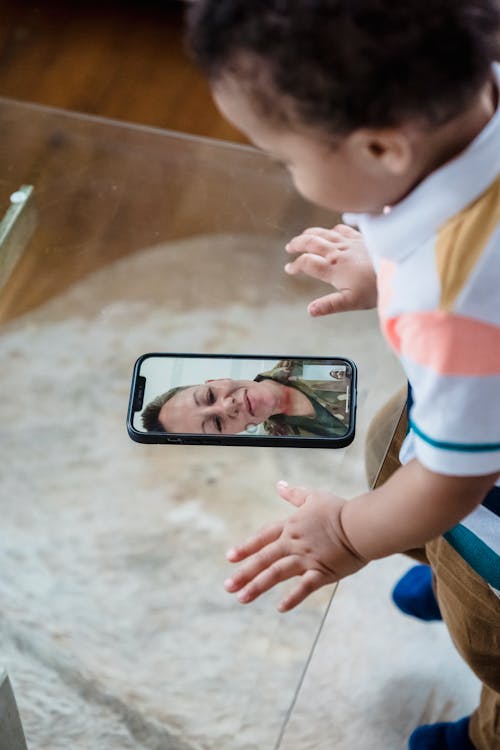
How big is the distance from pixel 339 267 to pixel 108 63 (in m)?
0.85

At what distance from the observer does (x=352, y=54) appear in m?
0.43

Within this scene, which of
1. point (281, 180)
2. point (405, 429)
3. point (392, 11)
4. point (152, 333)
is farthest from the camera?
point (281, 180)

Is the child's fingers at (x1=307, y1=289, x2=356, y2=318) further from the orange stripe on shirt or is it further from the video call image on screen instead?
the orange stripe on shirt

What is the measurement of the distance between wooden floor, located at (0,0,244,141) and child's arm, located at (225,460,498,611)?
848mm

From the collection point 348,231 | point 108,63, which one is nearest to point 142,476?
point 348,231

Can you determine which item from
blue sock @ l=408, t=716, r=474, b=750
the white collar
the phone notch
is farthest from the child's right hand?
blue sock @ l=408, t=716, r=474, b=750

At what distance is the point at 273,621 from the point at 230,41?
0.49 m

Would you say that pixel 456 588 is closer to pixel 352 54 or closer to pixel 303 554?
pixel 303 554


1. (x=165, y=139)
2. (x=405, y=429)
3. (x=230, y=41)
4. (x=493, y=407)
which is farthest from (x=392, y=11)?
(x=165, y=139)

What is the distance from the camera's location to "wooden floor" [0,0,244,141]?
4.73 feet

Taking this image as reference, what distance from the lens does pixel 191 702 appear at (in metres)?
0.84

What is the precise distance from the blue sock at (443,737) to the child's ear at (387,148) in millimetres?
613

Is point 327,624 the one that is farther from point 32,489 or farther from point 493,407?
point 493,407

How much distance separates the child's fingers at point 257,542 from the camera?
70 centimetres
